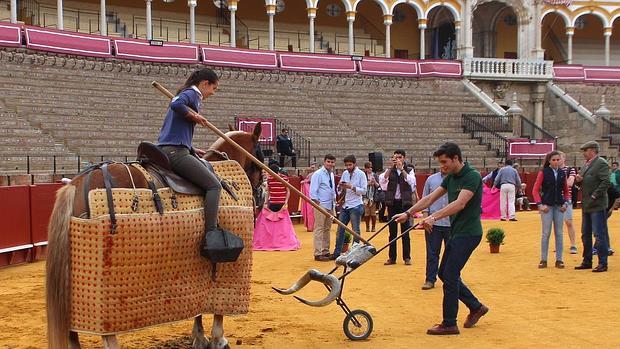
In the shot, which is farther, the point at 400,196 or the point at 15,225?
the point at 15,225

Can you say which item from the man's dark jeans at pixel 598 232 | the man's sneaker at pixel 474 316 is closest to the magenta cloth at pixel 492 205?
the man's dark jeans at pixel 598 232

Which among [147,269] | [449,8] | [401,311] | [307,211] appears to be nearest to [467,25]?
[449,8]

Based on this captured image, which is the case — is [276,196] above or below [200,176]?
below

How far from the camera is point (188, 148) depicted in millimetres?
5449

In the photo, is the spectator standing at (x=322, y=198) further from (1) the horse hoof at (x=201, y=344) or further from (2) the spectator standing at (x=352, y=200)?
(1) the horse hoof at (x=201, y=344)

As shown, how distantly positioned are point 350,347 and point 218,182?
5.60ft

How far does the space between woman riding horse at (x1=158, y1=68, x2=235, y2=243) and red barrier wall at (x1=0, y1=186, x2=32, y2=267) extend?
679 centimetres

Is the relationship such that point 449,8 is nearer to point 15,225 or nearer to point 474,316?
point 15,225

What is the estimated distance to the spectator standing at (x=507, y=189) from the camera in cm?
1806

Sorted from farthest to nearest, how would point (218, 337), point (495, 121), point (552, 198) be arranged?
point (495, 121) < point (552, 198) < point (218, 337)

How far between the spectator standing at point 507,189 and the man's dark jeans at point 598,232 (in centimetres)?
819

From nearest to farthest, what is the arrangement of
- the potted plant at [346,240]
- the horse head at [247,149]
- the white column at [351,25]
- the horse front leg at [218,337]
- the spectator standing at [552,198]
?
the horse front leg at [218,337] → the horse head at [247,149] → the spectator standing at [552,198] → the potted plant at [346,240] → the white column at [351,25]

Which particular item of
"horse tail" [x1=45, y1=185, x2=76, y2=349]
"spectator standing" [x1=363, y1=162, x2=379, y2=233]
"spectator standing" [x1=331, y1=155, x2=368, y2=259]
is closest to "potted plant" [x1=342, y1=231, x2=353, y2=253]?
"spectator standing" [x1=331, y1=155, x2=368, y2=259]

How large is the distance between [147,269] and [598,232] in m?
6.72
